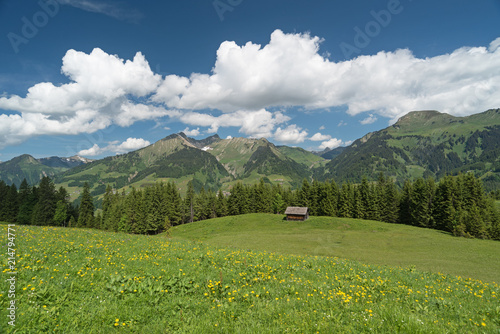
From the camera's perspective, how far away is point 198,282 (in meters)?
9.25

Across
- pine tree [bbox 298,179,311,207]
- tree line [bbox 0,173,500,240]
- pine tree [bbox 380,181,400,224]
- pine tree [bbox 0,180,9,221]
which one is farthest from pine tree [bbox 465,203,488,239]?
pine tree [bbox 0,180,9,221]

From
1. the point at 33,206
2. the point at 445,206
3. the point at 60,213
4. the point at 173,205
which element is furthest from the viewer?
the point at 173,205

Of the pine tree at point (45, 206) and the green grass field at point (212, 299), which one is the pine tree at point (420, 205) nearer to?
the green grass field at point (212, 299)

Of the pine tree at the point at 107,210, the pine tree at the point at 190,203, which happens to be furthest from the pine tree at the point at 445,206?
the pine tree at the point at 107,210

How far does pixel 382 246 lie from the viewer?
4362cm

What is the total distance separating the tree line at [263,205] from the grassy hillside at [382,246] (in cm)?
1635

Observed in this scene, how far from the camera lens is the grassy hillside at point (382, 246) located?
99.5ft

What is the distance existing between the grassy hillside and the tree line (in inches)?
644

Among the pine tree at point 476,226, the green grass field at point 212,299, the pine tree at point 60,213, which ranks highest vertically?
the green grass field at point 212,299

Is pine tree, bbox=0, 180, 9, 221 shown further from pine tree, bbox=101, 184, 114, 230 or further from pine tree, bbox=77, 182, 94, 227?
pine tree, bbox=101, 184, 114, 230

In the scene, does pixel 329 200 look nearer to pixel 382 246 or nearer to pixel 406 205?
pixel 406 205

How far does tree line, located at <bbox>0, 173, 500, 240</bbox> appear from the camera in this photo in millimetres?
68375

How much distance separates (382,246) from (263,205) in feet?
190

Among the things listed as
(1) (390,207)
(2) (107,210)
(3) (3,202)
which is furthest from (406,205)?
(3) (3,202)
